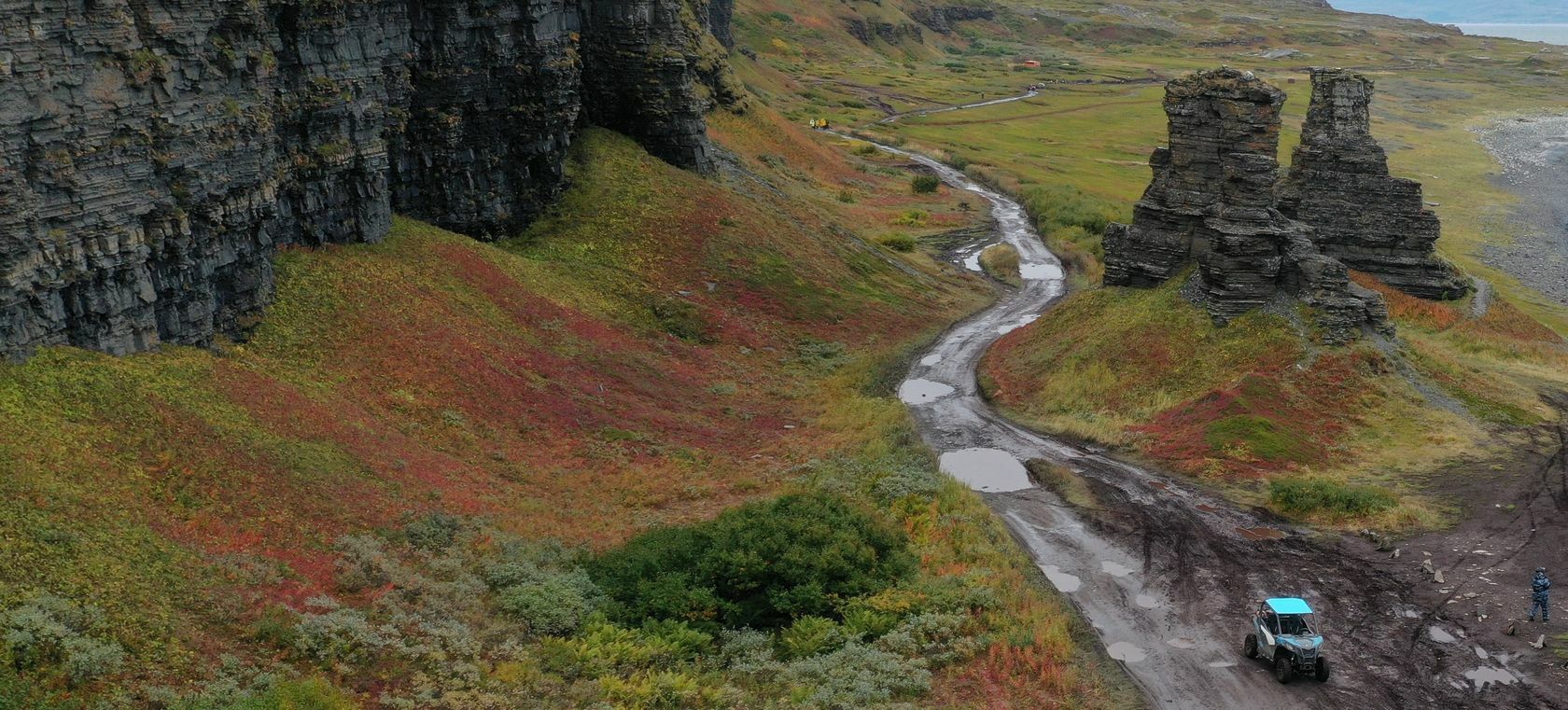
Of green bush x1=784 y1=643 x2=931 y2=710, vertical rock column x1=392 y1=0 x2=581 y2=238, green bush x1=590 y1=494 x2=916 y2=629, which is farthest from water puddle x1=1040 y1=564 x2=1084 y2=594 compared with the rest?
vertical rock column x1=392 y1=0 x2=581 y2=238

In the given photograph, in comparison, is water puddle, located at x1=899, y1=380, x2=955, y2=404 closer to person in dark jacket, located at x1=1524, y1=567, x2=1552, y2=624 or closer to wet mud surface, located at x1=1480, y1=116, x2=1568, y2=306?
person in dark jacket, located at x1=1524, y1=567, x2=1552, y2=624

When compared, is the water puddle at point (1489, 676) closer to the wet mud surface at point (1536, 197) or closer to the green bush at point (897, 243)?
the green bush at point (897, 243)

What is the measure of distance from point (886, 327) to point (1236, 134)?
19857 millimetres

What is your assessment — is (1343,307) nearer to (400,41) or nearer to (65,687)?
(400,41)

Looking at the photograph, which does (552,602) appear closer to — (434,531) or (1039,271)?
(434,531)

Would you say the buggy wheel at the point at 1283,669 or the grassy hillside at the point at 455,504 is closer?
the grassy hillside at the point at 455,504

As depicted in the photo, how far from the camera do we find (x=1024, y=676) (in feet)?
88.9

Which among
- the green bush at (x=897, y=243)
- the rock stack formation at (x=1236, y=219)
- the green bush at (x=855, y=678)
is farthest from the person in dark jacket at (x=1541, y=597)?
the green bush at (x=897, y=243)

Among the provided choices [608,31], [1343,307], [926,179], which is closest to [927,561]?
[1343,307]

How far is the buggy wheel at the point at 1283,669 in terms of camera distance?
89.2 ft

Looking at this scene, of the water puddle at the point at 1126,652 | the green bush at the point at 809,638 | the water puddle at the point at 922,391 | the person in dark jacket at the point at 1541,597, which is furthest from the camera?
the water puddle at the point at 922,391

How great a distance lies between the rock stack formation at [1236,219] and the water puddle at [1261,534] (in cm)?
1371

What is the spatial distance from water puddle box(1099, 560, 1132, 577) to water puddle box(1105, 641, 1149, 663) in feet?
14.7

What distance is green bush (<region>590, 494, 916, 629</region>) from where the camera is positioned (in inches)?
1134
